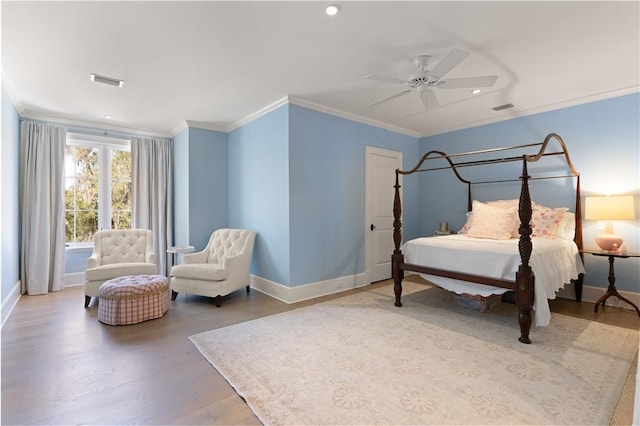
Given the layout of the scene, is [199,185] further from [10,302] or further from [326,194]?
[10,302]

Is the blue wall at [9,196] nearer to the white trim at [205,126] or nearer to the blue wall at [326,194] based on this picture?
the white trim at [205,126]

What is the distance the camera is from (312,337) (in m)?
2.82

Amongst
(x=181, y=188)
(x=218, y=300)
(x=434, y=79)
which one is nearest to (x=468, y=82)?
(x=434, y=79)

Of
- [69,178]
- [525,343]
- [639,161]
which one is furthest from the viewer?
[69,178]

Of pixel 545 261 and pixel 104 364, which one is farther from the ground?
pixel 545 261

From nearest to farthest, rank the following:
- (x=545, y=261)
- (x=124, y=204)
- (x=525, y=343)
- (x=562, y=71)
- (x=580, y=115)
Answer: (x=525, y=343) → (x=545, y=261) → (x=562, y=71) → (x=580, y=115) → (x=124, y=204)

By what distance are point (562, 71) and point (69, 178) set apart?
6844 millimetres

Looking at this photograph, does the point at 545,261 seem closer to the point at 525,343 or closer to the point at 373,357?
the point at 525,343

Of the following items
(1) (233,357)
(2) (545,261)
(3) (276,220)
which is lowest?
(1) (233,357)

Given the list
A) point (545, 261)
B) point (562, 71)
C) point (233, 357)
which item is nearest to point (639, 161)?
point (562, 71)

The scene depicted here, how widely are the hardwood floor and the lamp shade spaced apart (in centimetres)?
109

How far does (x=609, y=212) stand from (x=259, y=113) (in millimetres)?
4510

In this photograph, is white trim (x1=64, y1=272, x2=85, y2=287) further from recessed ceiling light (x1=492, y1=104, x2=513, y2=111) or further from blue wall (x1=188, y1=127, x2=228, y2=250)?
recessed ceiling light (x1=492, y1=104, x2=513, y2=111)

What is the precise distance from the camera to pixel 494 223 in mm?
3924
